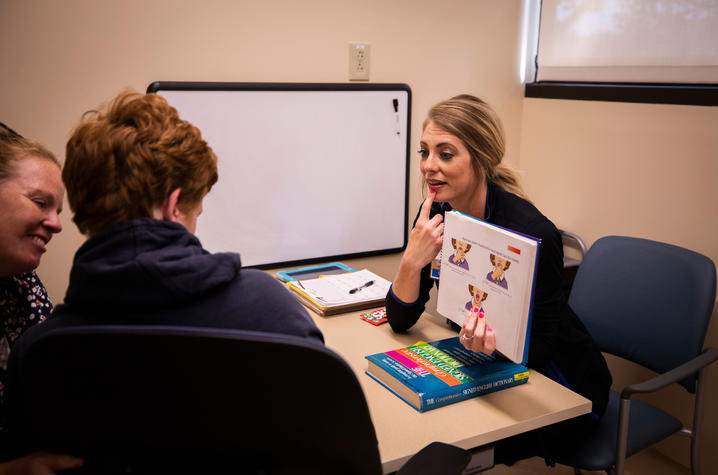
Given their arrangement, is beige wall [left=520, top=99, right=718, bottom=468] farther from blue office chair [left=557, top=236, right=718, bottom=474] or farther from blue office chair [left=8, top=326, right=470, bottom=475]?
blue office chair [left=8, top=326, right=470, bottom=475]

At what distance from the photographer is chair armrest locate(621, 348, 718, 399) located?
4.92 feet

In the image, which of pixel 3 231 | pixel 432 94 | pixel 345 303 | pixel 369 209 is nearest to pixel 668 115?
pixel 432 94

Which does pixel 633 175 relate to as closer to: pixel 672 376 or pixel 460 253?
pixel 672 376

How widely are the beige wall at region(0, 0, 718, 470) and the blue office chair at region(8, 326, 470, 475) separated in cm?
154

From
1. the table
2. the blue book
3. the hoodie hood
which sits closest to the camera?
the hoodie hood

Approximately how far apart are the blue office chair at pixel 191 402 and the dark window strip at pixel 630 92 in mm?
1929

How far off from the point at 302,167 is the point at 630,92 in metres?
1.33

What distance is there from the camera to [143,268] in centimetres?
75

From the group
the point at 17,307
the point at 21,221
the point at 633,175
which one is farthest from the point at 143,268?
the point at 633,175

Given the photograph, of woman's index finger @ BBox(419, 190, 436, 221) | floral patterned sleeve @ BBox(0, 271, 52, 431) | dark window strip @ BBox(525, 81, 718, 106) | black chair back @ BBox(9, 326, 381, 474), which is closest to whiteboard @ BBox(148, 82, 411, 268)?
dark window strip @ BBox(525, 81, 718, 106)

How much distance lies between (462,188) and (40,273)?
1.50 m

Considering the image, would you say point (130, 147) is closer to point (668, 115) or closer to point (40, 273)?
point (40, 273)

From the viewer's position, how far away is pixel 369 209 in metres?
2.59

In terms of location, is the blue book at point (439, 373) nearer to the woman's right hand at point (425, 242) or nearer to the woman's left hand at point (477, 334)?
the woman's left hand at point (477, 334)
